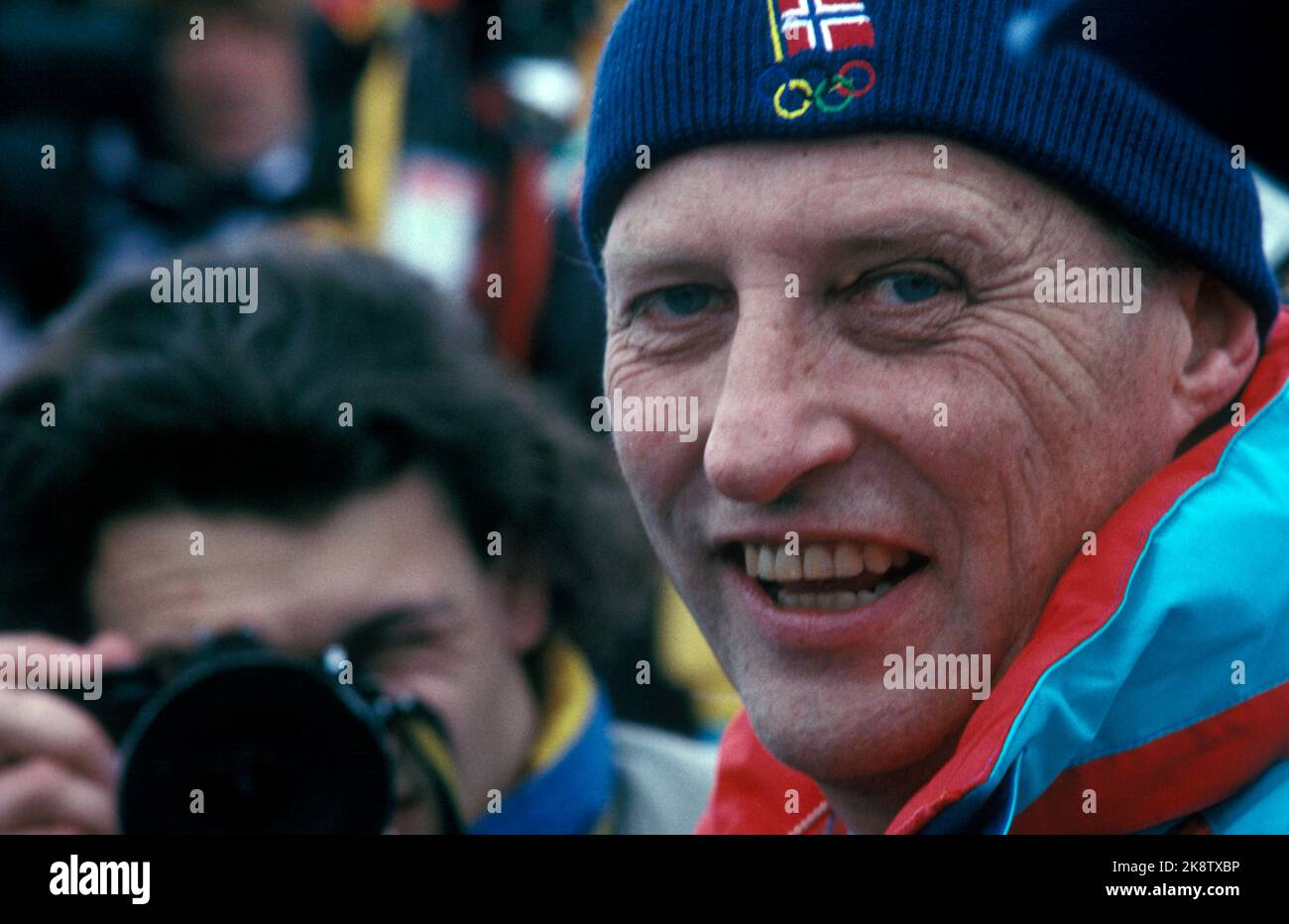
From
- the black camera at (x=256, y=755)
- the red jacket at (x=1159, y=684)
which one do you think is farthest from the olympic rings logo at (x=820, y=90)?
the black camera at (x=256, y=755)

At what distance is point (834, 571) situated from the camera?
1.28 metres

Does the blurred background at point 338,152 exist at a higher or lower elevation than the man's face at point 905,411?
higher

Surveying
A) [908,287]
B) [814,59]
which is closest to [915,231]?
[908,287]

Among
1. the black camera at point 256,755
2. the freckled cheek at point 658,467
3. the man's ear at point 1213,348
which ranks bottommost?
the black camera at point 256,755

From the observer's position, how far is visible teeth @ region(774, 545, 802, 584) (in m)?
1.28

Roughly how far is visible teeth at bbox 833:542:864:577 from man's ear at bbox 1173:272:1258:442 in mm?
272

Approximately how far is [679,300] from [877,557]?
10.7 inches

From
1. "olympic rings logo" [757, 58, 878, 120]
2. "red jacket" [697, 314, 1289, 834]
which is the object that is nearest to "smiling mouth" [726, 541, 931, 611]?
"red jacket" [697, 314, 1289, 834]

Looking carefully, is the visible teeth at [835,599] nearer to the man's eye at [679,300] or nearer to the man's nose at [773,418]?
the man's nose at [773,418]

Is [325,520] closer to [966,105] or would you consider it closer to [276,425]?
[276,425]

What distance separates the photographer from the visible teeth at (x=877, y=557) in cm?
126

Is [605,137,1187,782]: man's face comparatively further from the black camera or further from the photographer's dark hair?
the photographer's dark hair

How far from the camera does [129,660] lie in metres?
1.95

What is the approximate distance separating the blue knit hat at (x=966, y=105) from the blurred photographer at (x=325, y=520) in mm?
947
